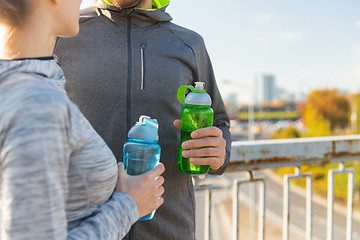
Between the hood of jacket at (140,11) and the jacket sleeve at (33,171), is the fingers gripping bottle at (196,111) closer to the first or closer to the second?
the hood of jacket at (140,11)

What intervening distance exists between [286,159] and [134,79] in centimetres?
145

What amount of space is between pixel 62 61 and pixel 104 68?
0.71 ft

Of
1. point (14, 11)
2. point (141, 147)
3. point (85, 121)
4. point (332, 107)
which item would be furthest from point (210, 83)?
point (332, 107)

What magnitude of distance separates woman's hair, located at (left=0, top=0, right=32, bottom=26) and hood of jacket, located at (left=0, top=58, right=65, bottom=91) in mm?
103

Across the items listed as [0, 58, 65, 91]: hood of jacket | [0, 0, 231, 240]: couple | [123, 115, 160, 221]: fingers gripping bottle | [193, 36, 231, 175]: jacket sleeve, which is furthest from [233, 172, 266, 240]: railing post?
[0, 58, 65, 91]: hood of jacket

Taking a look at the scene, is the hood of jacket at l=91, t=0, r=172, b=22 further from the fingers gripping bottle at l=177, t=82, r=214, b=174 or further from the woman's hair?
the woman's hair

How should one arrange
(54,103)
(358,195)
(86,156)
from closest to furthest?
(54,103) → (86,156) → (358,195)

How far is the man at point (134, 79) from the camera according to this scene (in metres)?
1.78

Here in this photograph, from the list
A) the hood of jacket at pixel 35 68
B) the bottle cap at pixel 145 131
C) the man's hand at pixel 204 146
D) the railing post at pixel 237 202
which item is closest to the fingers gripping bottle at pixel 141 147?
the bottle cap at pixel 145 131

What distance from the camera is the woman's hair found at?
3.08ft

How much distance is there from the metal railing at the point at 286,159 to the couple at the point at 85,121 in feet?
2.65

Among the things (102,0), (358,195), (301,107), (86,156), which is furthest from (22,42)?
(301,107)

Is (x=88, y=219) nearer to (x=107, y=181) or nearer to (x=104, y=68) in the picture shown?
(x=107, y=181)

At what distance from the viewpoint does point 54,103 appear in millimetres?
879
